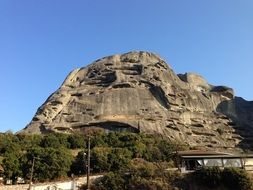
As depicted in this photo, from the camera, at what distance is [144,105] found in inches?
3091

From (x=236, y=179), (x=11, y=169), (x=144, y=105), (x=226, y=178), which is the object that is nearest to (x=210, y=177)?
(x=226, y=178)

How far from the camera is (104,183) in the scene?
38000mm

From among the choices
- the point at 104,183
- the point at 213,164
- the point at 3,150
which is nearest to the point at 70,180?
the point at 104,183

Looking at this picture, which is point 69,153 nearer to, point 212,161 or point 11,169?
point 11,169

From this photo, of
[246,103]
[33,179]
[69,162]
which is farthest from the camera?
[246,103]

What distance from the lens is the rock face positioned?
73.4m

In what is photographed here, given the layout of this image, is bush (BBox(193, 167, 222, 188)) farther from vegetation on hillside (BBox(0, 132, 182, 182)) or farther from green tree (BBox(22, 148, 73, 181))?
green tree (BBox(22, 148, 73, 181))

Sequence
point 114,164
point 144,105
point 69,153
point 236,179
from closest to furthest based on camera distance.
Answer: point 236,179, point 114,164, point 69,153, point 144,105

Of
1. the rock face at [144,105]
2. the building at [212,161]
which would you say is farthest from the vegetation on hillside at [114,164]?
the rock face at [144,105]

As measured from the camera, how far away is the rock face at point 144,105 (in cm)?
7338

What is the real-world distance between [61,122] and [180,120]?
2312cm

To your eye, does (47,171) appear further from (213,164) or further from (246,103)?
(246,103)

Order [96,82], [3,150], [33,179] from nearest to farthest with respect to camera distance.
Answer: [33,179] → [3,150] → [96,82]

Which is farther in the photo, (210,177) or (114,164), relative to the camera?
(114,164)
